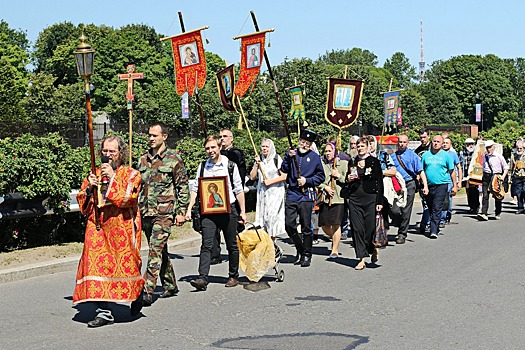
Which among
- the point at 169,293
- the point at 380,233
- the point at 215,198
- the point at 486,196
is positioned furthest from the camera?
the point at 486,196

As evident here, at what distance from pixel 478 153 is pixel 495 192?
1.05 meters

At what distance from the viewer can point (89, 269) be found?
7719 millimetres

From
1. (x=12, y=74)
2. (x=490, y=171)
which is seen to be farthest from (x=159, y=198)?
(x=12, y=74)

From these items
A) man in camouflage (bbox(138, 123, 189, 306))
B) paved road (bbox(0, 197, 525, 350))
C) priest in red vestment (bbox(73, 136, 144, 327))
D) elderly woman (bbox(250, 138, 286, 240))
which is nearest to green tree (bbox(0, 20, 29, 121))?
elderly woman (bbox(250, 138, 286, 240))

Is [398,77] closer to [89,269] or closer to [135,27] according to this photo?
[135,27]

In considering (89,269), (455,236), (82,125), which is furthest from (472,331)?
(82,125)

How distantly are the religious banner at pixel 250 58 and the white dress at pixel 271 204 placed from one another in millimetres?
1851

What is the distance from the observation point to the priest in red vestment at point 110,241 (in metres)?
7.69

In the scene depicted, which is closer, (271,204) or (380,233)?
(271,204)

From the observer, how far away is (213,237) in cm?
977

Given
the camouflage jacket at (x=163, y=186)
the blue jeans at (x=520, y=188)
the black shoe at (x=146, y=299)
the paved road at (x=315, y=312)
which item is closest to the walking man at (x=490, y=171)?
the blue jeans at (x=520, y=188)

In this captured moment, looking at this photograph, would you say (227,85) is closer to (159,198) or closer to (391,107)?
(159,198)

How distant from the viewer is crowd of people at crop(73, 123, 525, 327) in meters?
7.77

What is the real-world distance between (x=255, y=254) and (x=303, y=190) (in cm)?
176
